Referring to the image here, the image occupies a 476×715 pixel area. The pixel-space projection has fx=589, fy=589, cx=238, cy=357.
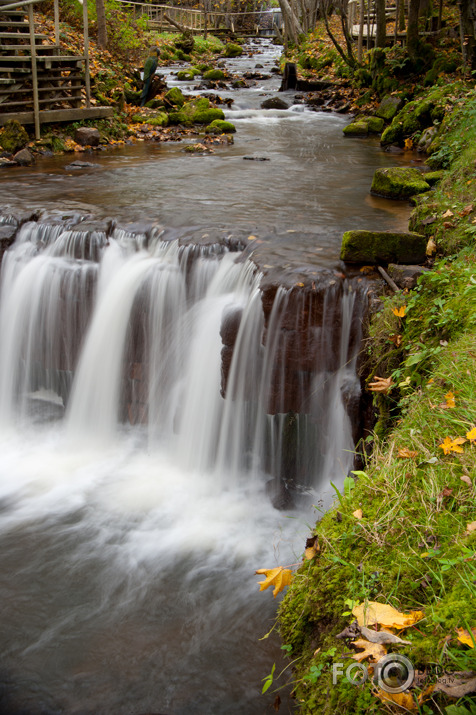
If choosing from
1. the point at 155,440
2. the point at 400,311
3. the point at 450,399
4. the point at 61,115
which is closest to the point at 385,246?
the point at 400,311

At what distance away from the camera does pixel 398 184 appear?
8195 mm

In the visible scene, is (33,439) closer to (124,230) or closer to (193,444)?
(193,444)

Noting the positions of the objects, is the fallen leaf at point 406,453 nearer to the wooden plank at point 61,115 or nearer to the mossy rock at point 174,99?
the wooden plank at point 61,115

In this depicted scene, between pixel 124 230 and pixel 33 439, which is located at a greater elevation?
pixel 124 230

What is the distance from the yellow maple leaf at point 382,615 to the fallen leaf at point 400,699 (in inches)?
9.6

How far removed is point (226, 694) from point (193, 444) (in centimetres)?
262

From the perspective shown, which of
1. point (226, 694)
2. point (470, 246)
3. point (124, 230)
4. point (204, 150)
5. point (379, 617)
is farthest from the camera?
point (204, 150)

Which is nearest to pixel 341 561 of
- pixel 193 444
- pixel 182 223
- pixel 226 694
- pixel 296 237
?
pixel 226 694

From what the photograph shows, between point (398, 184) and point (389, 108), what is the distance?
785 centimetres

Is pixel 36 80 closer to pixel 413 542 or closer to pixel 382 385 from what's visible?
pixel 382 385

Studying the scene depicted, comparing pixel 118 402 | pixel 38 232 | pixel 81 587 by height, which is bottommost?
pixel 81 587

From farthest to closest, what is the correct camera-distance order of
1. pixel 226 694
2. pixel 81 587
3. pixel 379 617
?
1. pixel 81 587
2. pixel 226 694
3. pixel 379 617

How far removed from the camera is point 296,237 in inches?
253

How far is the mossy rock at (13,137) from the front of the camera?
36.7 ft
